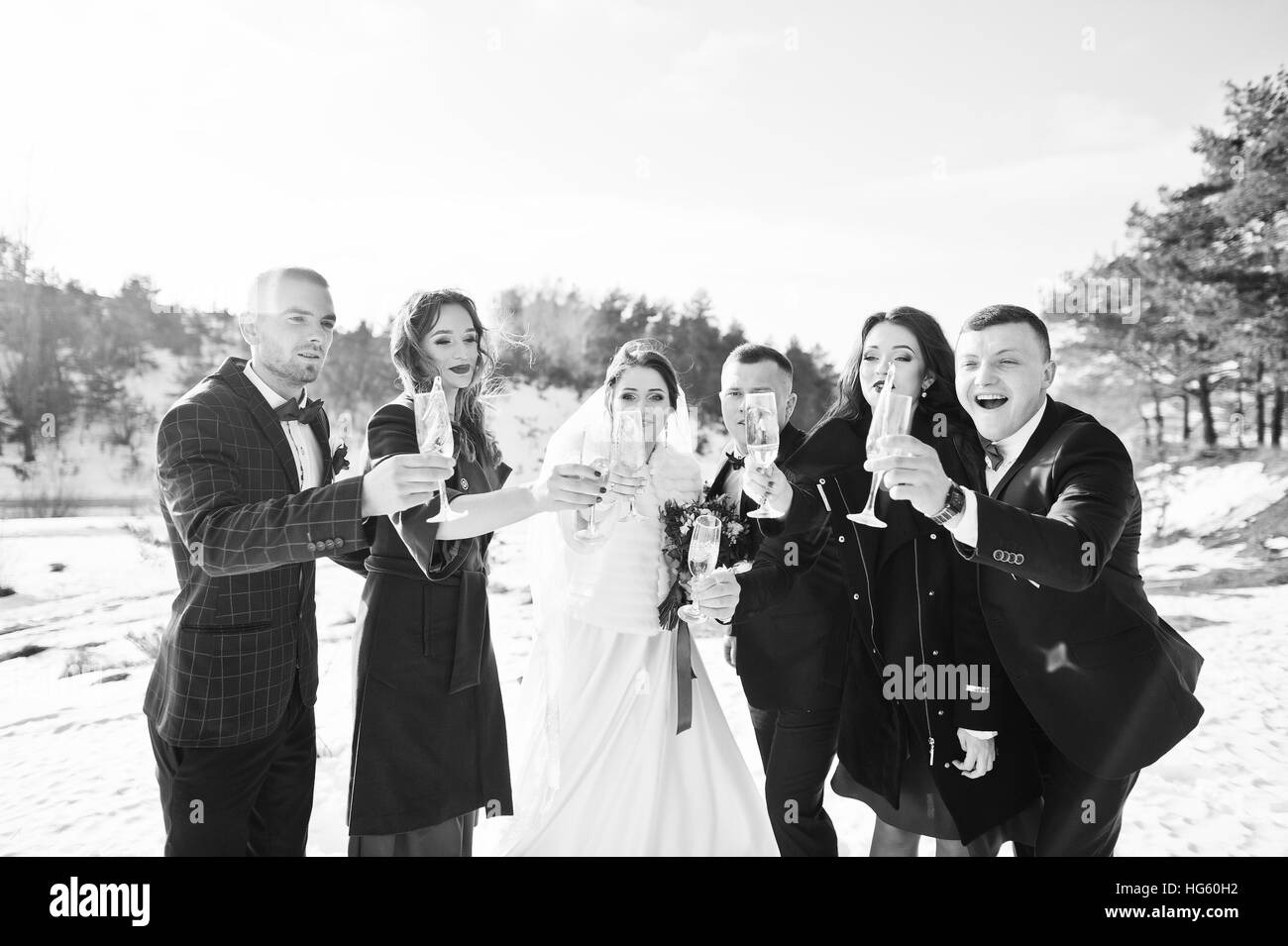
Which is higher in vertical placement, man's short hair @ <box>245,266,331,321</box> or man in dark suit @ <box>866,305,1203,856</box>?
man's short hair @ <box>245,266,331,321</box>

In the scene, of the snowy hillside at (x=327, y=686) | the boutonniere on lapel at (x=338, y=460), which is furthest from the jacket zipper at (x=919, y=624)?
the boutonniere on lapel at (x=338, y=460)

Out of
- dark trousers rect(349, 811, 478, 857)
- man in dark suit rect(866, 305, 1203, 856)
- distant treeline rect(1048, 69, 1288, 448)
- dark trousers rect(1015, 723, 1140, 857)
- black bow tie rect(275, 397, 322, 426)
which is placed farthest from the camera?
distant treeline rect(1048, 69, 1288, 448)

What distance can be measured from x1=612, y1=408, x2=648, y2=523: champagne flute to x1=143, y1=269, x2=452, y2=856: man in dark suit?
1.99 feet

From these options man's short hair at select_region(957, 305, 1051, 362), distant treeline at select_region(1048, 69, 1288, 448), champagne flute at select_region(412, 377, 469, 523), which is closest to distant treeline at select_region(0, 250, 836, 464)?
distant treeline at select_region(1048, 69, 1288, 448)

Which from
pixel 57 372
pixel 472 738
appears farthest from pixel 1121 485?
pixel 57 372

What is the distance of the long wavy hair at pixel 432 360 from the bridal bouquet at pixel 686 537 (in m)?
0.82

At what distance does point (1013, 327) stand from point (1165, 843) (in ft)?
12.4

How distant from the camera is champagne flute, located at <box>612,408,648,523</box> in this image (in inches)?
105

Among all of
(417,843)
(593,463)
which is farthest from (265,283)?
(417,843)

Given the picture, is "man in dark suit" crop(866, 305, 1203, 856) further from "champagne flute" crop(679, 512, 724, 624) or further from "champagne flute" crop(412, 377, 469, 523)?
"champagne flute" crop(412, 377, 469, 523)

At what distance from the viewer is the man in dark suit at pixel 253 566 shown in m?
2.37

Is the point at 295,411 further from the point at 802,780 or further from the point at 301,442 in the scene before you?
the point at 802,780
